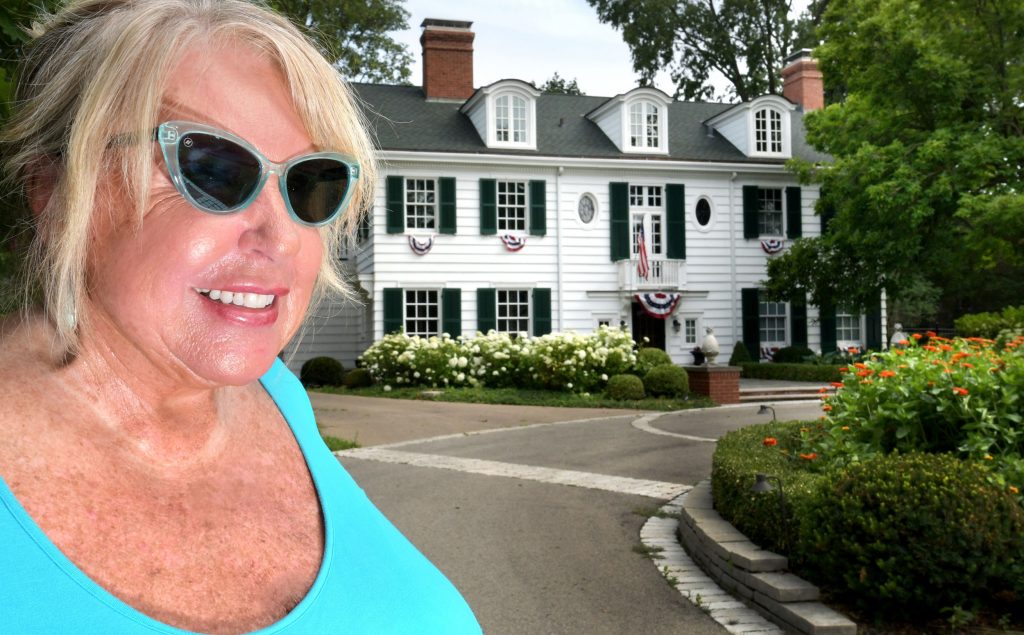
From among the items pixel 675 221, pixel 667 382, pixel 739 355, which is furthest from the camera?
pixel 739 355

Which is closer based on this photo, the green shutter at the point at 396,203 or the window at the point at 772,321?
the green shutter at the point at 396,203

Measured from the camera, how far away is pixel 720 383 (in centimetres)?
1941

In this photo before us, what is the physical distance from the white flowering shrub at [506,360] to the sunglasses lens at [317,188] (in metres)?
18.5

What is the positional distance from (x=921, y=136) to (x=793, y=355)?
276 inches

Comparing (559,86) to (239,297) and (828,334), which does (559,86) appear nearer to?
(828,334)

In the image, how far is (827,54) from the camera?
68.8ft

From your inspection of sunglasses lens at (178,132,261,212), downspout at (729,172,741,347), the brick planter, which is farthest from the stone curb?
downspout at (729,172,741,347)

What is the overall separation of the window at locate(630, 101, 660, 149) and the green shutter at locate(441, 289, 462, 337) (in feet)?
21.6

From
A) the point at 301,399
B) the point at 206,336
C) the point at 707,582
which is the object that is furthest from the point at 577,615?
the point at 206,336

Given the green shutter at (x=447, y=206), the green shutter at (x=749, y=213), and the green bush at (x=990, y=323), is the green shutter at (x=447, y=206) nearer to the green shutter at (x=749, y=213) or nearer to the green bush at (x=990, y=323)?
the green shutter at (x=749, y=213)

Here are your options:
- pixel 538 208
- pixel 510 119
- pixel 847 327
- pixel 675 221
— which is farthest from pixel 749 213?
pixel 510 119

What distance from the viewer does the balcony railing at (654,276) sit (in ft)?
77.4

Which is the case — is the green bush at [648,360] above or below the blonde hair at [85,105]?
below

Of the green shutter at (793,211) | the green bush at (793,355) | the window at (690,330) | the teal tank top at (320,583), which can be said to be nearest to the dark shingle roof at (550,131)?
the green shutter at (793,211)
